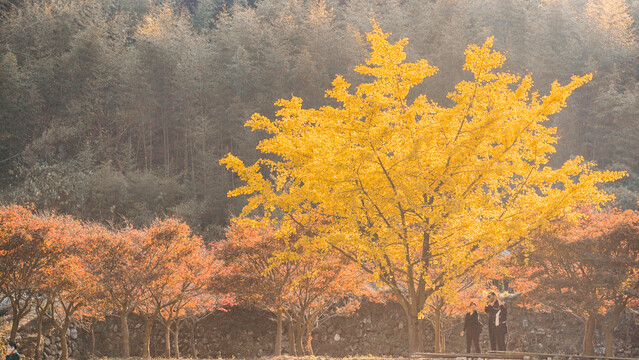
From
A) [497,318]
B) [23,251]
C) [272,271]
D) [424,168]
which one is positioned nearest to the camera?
[424,168]

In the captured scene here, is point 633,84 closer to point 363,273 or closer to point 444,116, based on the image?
point 363,273

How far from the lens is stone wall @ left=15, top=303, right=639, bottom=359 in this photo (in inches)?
850

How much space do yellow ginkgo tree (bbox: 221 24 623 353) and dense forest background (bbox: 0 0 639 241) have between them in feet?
64.5

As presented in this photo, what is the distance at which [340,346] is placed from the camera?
73.9 feet

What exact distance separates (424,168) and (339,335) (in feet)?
40.6

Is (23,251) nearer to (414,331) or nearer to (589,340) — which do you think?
(414,331)

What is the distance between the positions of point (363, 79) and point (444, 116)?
913 inches

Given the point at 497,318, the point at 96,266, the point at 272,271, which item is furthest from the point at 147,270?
the point at 497,318

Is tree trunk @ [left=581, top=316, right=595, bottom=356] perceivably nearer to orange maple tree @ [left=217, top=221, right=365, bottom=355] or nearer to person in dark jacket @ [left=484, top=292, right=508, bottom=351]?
person in dark jacket @ [left=484, top=292, right=508, bottom=351]

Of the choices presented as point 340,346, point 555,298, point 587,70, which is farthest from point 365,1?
point 555,298

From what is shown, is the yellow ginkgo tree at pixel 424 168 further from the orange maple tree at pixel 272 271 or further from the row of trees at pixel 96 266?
the row of trees at pixel 96 266

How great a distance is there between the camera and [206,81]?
37.2m

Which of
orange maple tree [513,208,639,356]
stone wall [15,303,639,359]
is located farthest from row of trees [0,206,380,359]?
orange maple tree [513,208,639,356]

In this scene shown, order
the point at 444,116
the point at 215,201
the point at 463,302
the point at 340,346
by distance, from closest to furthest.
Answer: the point at 444,116, the point at 463,302, the point at 340,346, the point at 215,201
